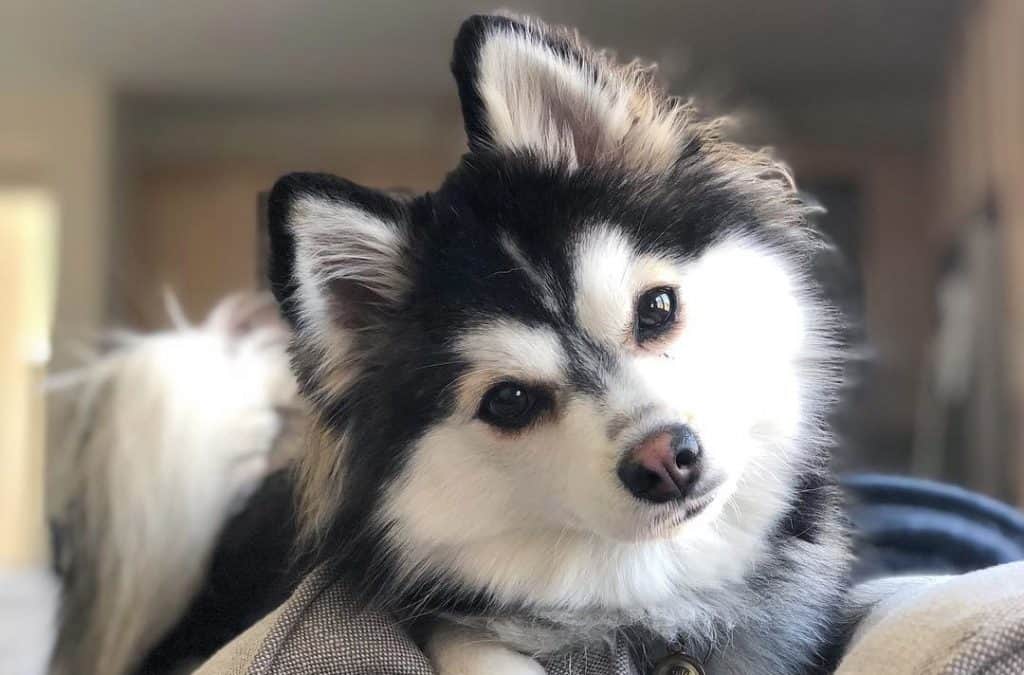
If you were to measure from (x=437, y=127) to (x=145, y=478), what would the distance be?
12.7 feet

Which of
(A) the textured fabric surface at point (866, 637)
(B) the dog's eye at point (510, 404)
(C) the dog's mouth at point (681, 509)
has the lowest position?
(A) the textured fabric surface at point (866, 637)

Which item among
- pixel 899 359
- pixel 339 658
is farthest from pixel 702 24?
pixel 339 658

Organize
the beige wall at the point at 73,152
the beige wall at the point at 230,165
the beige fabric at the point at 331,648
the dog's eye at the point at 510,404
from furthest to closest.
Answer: the beige wall at the point at 230,165, the beige wall at the point at 73,152, the dog's eye at the point at 510,404, the beige fabric at the point at 331,648

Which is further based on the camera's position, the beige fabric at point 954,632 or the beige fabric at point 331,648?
the beige fabric at point 331,648

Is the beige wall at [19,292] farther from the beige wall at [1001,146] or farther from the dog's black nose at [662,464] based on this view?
the dog's black nose at [662,464]

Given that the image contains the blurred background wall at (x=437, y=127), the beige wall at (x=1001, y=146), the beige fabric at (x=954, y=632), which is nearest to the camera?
the beige fabric at (x=954, y=632)

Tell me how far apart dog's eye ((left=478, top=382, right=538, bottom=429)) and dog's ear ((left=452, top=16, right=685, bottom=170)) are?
0.81 feet

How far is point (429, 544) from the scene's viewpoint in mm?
1017

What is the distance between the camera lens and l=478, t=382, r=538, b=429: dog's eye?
0.99m

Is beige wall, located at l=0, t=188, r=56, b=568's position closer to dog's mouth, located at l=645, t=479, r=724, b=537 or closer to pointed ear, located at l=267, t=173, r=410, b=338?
pointed ear, located at l=267, t=173, r=410, b=338

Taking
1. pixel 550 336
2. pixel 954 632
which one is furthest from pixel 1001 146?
pixel 954 632

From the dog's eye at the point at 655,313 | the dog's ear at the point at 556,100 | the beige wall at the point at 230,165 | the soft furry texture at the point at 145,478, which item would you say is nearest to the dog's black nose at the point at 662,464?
the dog's eye at the point at 655,313

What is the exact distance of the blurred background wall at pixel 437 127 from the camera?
12.0 ft

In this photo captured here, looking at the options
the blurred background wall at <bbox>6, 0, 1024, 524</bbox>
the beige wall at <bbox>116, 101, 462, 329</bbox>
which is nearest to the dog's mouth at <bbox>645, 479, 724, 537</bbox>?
the blurred background wall at <bbox>6, 0, 1024, 524</bbox>
